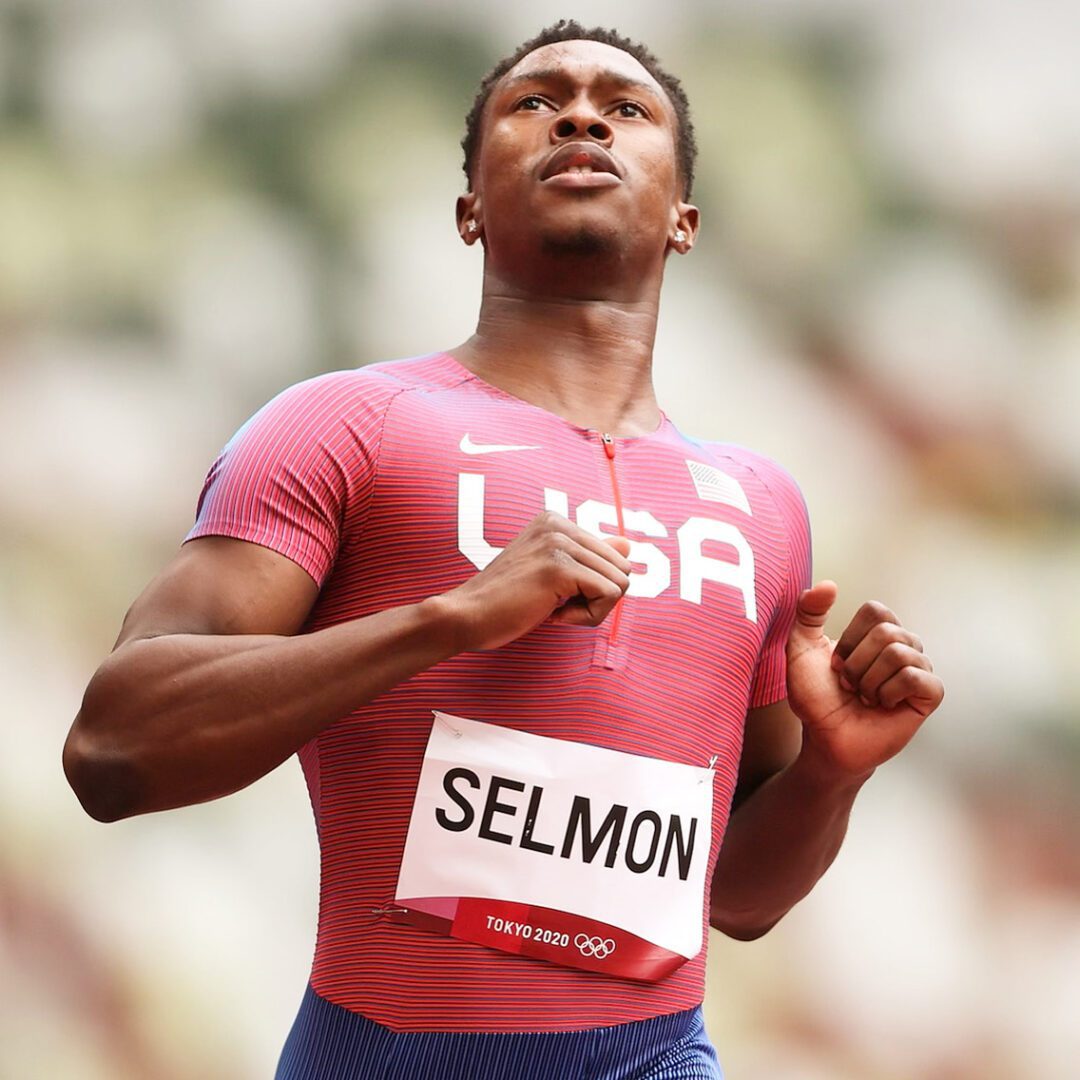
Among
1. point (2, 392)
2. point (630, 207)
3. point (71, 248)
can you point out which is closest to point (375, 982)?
point (630, 207)

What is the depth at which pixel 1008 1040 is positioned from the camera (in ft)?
10.3

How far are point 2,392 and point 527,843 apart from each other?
196cm

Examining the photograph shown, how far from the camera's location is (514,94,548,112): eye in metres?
2.13

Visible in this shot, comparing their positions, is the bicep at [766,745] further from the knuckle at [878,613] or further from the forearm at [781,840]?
the knuckle at [878,613]

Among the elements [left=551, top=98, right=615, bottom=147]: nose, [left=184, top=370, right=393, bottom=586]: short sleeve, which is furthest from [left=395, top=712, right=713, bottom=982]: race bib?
[left=551, top=98, right=615, bottom=147]: nose

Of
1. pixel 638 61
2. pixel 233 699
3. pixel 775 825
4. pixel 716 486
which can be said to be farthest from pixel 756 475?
pixel 233 699

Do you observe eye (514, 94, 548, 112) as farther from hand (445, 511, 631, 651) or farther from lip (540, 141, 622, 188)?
hand (445, 511, 631, 651)

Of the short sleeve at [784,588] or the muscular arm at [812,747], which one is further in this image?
the short sleeve at [784,588]

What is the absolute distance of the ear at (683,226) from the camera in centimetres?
223

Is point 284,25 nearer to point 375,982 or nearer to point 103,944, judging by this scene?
point 103,944

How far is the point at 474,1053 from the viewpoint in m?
1.49

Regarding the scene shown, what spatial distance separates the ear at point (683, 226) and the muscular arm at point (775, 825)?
656 mm

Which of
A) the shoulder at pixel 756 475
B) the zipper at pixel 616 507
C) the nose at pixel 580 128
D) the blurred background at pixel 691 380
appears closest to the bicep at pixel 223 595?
the zipper at pixel 616 507

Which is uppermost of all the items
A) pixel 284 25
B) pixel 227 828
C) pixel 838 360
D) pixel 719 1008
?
pixel 284 25
